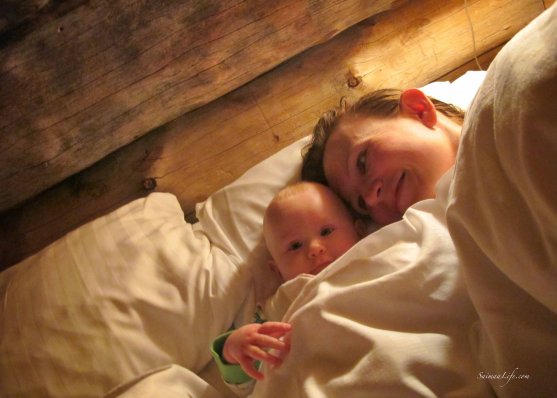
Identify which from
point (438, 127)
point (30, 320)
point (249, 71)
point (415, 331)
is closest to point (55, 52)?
point (249, 71)

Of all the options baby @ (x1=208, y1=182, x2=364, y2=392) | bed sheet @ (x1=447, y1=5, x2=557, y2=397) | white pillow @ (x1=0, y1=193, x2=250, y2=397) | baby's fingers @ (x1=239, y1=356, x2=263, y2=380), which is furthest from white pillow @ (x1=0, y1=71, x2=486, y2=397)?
bed sheet @ (x1=447, y1=5, x2=557, y2=397)

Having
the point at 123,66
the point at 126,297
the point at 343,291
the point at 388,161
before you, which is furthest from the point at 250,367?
the point at 123,66

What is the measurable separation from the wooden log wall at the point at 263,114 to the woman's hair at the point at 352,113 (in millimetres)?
235

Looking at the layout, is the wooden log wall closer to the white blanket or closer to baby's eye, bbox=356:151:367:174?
baby's eye, bbox=356:151:367:174

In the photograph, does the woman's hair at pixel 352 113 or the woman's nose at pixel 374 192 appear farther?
the woman's hair at pixel 352 113

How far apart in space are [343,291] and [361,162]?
364mm

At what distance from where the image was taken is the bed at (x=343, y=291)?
0.52m

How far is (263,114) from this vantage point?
1.47 metres

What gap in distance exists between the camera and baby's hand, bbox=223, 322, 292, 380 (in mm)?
810

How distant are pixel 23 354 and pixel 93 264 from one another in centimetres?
25

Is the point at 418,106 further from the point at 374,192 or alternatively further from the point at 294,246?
the point at 294,246

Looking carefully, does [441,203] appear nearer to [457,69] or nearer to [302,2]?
[302,2]

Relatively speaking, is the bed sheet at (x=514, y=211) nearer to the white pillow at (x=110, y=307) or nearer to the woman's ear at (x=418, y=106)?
the woman's ear at (x=418, y=106)

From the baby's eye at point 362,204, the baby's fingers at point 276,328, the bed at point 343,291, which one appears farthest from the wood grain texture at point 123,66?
the baby's fingers at point 276,328
